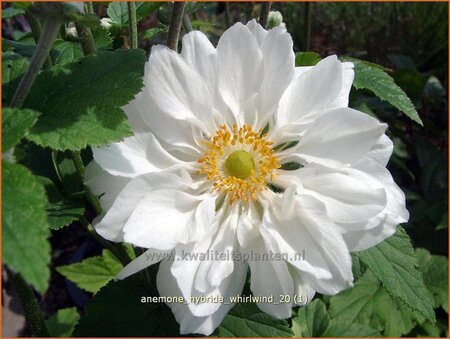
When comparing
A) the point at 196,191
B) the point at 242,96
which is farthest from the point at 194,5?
the point at 196,191

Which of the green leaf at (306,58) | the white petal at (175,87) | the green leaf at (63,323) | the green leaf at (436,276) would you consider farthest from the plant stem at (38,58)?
the green leaf at (436,276)

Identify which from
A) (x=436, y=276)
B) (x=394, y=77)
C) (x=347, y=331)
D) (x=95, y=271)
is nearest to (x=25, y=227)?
(x=347, y=331)

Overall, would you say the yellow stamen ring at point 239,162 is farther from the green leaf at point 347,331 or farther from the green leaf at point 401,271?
the green leaf at point 347,331

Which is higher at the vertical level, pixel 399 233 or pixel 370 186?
pixel 370 186

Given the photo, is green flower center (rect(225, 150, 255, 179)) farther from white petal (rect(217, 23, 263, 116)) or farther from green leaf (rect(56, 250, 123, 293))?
green leaf (rect(56, 250, 123, 293))

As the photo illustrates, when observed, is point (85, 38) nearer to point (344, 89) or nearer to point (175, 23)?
point (175, 23)

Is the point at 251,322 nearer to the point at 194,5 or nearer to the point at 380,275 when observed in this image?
the point at 380,275
